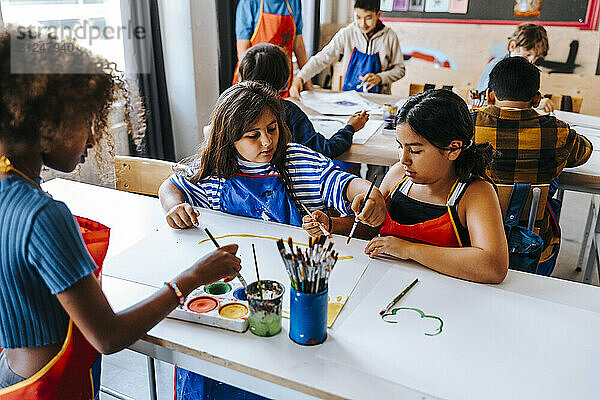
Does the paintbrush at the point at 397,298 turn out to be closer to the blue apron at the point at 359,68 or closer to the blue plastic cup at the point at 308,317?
the blue plastic cup at the point at 308,317

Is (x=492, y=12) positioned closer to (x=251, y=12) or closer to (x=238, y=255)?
(x=251, y=12)

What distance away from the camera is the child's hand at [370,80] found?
3380 mm

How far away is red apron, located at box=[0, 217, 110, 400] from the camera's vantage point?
0.92 meters

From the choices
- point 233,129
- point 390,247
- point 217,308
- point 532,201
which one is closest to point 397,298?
point 390,247

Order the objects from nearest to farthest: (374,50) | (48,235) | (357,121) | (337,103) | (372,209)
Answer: (48,235) < (372,209) < (357,121) < (337,103) < (374,50)

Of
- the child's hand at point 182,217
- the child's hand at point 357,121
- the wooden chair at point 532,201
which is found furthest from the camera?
the child's hand at point 357,121

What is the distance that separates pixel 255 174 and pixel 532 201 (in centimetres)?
97

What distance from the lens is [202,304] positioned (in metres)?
1.12

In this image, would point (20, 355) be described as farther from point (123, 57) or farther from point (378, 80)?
point (378, 80)

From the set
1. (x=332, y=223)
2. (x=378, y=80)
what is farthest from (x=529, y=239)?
(x=378, y=80)

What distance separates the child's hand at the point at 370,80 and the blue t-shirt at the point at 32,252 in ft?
9.09

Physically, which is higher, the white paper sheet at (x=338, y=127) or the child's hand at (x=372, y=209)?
the child's hand at (x=372, y=209)

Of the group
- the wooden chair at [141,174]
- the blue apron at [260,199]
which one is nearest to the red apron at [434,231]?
the blue apron at [260,199]

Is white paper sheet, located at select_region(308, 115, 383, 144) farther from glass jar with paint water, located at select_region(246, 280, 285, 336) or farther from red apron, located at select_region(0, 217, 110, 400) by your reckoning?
red apron, located at select_region(0, 217, 110, 400)
